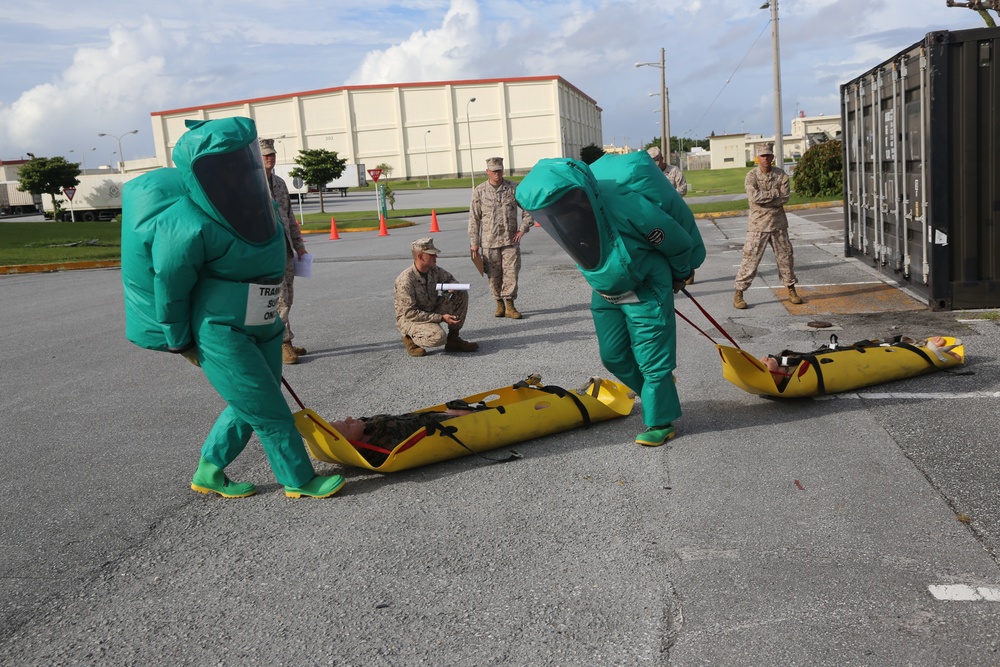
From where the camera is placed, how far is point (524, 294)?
1289 cm

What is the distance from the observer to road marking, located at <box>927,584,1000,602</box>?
3.48 metres

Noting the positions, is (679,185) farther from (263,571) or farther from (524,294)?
(263,571)

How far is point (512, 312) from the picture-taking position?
10.9 metres

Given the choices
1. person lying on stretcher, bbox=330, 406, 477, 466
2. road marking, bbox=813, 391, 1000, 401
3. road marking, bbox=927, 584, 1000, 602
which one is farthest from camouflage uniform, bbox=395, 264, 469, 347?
road marking, bbox=927, 584, 1000, 602

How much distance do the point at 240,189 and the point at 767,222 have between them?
7.56 metres

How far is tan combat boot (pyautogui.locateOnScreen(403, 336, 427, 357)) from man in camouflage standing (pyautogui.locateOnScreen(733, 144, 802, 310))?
3.98 m

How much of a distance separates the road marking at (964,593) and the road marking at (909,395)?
9.69ft

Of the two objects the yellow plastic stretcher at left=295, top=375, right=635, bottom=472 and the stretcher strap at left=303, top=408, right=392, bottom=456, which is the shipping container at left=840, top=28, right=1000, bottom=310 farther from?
the stretcher strap at left=303, top=408, right=392, bottom=456

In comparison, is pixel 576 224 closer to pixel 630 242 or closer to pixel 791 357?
pixel 630 242

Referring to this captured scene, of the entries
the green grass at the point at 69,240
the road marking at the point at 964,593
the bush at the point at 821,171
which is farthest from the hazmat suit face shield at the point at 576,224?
the bush at the point at 821,171

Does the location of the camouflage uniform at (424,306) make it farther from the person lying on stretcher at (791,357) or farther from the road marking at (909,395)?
the road marking at (909,395)

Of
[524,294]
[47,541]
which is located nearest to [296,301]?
[524,294]

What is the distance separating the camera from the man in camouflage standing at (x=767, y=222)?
1064 cm

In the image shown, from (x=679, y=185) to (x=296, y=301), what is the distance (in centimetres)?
593
